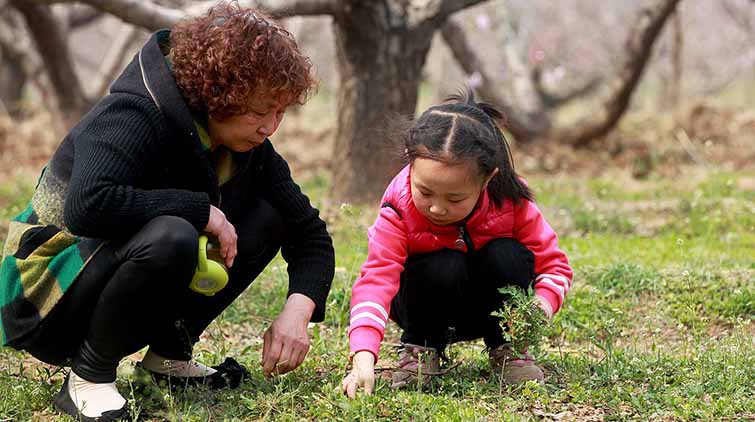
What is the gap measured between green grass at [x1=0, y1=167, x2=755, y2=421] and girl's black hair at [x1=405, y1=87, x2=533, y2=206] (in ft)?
1.53

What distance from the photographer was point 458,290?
2895mm

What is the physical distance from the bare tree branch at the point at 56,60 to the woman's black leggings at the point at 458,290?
5.92 metres

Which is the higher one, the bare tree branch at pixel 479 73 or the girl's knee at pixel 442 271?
the bare tree branch at pixel 479 73

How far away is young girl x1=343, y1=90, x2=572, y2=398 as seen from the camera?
2.74 meters

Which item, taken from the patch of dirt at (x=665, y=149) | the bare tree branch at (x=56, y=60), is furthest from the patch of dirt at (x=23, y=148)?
the patch of dirt at (x=665, y=149)

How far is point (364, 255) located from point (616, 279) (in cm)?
132

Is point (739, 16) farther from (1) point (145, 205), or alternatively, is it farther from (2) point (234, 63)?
(1) point (145, 205)

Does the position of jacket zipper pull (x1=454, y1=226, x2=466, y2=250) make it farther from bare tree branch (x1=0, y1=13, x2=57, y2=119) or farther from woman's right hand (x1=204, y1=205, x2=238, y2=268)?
bare tree branch (x1=0, y1=13, x2=57, y2=119)

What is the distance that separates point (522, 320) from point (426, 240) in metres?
0.40

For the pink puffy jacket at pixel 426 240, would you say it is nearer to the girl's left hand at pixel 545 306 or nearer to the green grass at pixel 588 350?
the girl's left hand at pixel 545 306

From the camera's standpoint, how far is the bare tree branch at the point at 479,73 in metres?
9.23

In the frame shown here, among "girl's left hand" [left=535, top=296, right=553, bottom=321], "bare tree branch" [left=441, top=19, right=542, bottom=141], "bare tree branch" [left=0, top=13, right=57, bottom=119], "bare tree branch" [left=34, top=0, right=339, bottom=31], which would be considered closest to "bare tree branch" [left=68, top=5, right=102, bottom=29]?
"bare tree branch" [left=0, top=13, right=57, bottom=119]

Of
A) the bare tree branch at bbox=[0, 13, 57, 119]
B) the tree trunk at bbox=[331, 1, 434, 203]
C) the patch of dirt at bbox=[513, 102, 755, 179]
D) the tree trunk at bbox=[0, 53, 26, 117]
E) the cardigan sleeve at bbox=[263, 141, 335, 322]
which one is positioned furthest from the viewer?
the tree trunk at bbox=[0, 53, 26, 117]

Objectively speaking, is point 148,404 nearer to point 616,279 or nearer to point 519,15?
point 616,279
